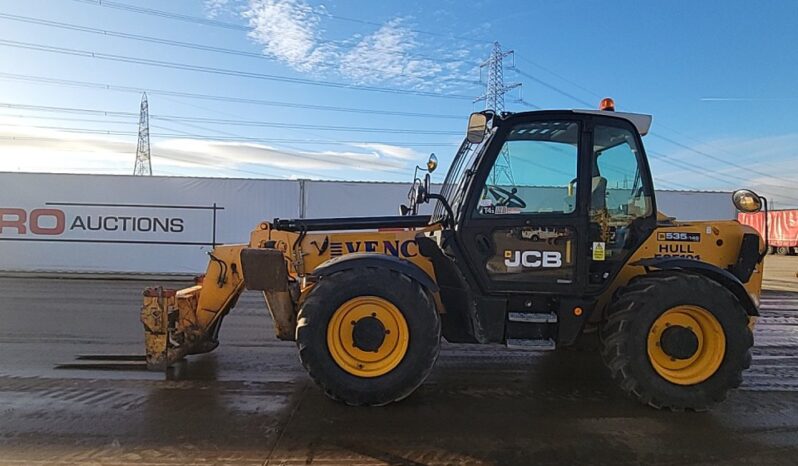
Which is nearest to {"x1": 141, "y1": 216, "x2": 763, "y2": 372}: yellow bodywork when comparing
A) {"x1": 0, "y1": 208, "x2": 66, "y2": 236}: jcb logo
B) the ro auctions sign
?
the ro auctions sign

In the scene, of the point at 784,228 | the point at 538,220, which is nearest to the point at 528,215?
the point at 538,220

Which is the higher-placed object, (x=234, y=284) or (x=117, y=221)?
(x=117, y=221)

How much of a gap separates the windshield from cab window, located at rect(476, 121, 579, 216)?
237mm

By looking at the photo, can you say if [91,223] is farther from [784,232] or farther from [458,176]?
[784,232]

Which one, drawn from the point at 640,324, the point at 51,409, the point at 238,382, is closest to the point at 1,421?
the point at 51,409

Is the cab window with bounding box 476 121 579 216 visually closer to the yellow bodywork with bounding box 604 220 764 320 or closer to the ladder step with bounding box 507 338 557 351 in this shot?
the yellow bodywork with bounding box 604 220 764 320

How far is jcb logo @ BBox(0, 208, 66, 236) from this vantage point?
1606 centimetres

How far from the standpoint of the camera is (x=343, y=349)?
4445 mm

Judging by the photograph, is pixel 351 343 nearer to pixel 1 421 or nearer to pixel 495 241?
pixel 495 241

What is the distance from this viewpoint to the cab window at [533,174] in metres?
4.62

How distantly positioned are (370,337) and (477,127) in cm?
207

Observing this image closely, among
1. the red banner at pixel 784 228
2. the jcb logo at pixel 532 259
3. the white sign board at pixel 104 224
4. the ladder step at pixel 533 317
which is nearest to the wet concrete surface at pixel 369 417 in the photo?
the ladder step at pixel 533 317

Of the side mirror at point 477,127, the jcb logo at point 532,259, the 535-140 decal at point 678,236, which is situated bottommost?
the jcb logo at point 532,259

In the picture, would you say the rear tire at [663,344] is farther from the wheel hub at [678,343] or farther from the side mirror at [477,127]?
the side mirror at [477,127]
